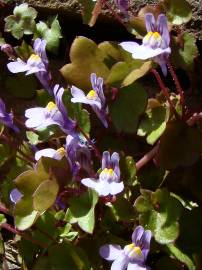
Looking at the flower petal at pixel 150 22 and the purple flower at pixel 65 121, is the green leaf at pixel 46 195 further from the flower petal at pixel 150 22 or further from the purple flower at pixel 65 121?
the flower petal at pixel 150 22

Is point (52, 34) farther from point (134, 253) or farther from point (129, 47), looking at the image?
point (134, 253)

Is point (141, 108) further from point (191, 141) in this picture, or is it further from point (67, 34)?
point (67, 34)

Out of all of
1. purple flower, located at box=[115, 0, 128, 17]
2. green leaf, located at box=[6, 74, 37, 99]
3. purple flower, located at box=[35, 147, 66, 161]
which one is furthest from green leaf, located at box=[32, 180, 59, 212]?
green leaf, located at box=[6, 74, 37, 99]

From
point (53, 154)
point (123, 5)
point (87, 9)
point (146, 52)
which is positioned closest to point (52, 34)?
point (87, 9)

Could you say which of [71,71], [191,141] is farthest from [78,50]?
[191,141]

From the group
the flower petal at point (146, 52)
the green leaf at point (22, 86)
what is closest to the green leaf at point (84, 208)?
the flower petal at point (146, 52)

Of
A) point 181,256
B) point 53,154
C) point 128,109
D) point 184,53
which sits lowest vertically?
point 181,256
